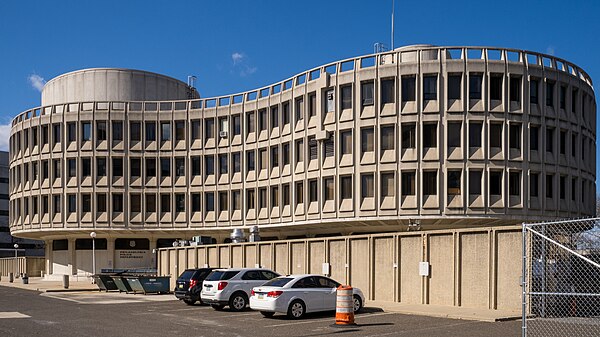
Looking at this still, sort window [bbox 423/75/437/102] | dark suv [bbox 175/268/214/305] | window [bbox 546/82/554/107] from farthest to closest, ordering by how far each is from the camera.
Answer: window [bbox 546/82/554/107] → window [bbox 423/75/437/102] → dark suv [bbox 175/268/214/305]

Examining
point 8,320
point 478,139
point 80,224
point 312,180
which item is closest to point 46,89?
point 80,224

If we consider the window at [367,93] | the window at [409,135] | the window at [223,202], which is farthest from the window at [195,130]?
the window at [409,135]

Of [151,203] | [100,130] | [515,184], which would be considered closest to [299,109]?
[515,184]

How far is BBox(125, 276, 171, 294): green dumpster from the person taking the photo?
39.3 m

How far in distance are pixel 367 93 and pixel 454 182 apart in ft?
25.6

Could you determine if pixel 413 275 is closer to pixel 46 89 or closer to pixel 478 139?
pixel 478 139

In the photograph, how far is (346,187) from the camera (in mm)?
46969

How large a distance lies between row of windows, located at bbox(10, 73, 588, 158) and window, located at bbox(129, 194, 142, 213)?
484 cm

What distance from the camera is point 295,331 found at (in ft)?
64.1

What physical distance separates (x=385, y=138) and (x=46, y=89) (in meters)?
41.9

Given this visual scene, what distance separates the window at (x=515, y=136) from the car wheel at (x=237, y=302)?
23741 mm

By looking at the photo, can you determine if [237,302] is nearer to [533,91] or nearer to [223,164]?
[533,91]

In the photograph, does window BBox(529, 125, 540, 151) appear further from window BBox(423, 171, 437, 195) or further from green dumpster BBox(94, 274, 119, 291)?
green dumpster BBox(94, 274, 119, 291)

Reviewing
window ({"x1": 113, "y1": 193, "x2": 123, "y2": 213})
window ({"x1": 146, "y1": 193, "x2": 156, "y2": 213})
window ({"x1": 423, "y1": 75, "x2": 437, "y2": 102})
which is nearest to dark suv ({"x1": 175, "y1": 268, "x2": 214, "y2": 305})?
window ({"x1": 423, "y1": 75, "x2": 437, "y2": 102})
